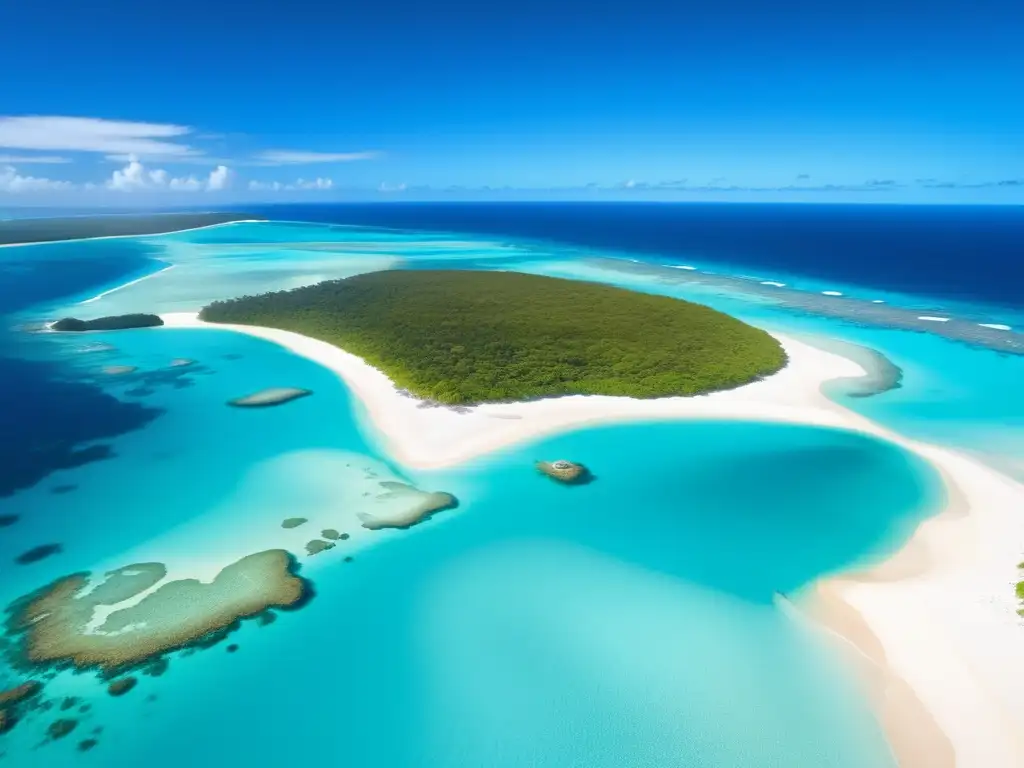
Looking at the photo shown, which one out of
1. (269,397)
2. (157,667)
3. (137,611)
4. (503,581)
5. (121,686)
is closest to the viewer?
(121,686)

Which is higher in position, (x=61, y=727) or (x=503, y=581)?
(x=61, y=727)

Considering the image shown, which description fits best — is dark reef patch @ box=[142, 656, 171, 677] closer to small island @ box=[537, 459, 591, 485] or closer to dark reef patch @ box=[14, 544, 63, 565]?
dark reef patch @ box=[14, 544, 63, 565]

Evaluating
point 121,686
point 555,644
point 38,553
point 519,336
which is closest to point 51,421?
point 38,553

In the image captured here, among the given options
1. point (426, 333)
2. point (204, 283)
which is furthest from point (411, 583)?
point (204, 283)

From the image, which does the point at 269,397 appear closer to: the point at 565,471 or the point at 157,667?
the point at 565,471

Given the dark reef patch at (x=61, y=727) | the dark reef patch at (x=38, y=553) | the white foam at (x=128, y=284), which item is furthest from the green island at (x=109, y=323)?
the dark reef patch at (x=61, y=727)

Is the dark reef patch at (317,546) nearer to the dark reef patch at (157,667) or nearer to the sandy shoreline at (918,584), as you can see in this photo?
the dark reef patch at (157,667)
